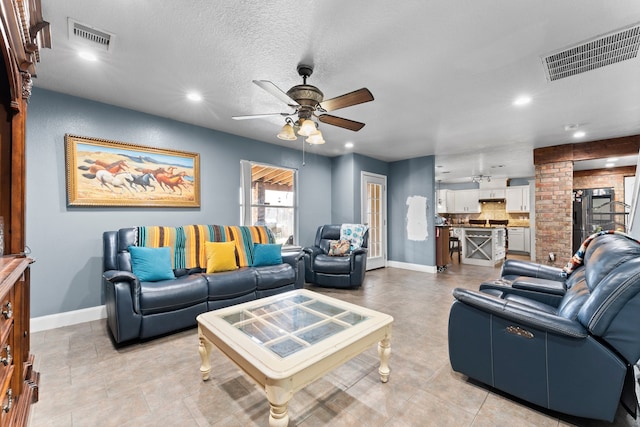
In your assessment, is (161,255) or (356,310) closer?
A: (356,310)

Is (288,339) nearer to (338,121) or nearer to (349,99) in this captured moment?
(349,99)

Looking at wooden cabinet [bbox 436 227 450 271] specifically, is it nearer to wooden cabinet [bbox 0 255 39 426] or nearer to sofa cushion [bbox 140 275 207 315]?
sofa cushion [bbox 140 275 207 315]

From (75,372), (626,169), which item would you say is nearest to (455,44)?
(75,372)

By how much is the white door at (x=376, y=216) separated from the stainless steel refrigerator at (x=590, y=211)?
3895 mm

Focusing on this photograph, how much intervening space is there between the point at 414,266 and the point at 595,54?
4518 millimetres

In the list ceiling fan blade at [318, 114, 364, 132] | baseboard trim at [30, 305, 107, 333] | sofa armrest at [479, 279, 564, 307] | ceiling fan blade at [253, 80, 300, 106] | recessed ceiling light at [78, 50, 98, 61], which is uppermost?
recessed ceiling light at [78, 50, 98, 61]

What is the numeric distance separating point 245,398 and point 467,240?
6607mm

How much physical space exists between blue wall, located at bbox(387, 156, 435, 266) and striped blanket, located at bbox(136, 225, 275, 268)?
3493 millimetres

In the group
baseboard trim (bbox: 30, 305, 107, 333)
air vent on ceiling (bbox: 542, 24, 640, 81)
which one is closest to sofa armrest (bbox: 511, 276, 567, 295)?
air vent on ceiling (bbox: 542, 24, 640, 81)

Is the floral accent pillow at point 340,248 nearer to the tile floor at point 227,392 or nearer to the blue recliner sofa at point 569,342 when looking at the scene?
the tile floor at point 227,392

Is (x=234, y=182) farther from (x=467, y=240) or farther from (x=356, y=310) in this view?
(x=467, y=240)

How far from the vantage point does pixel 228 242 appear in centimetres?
358

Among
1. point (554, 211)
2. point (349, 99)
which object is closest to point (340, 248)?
point (349, 99)

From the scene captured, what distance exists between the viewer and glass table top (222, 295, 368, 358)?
1.65 metres
